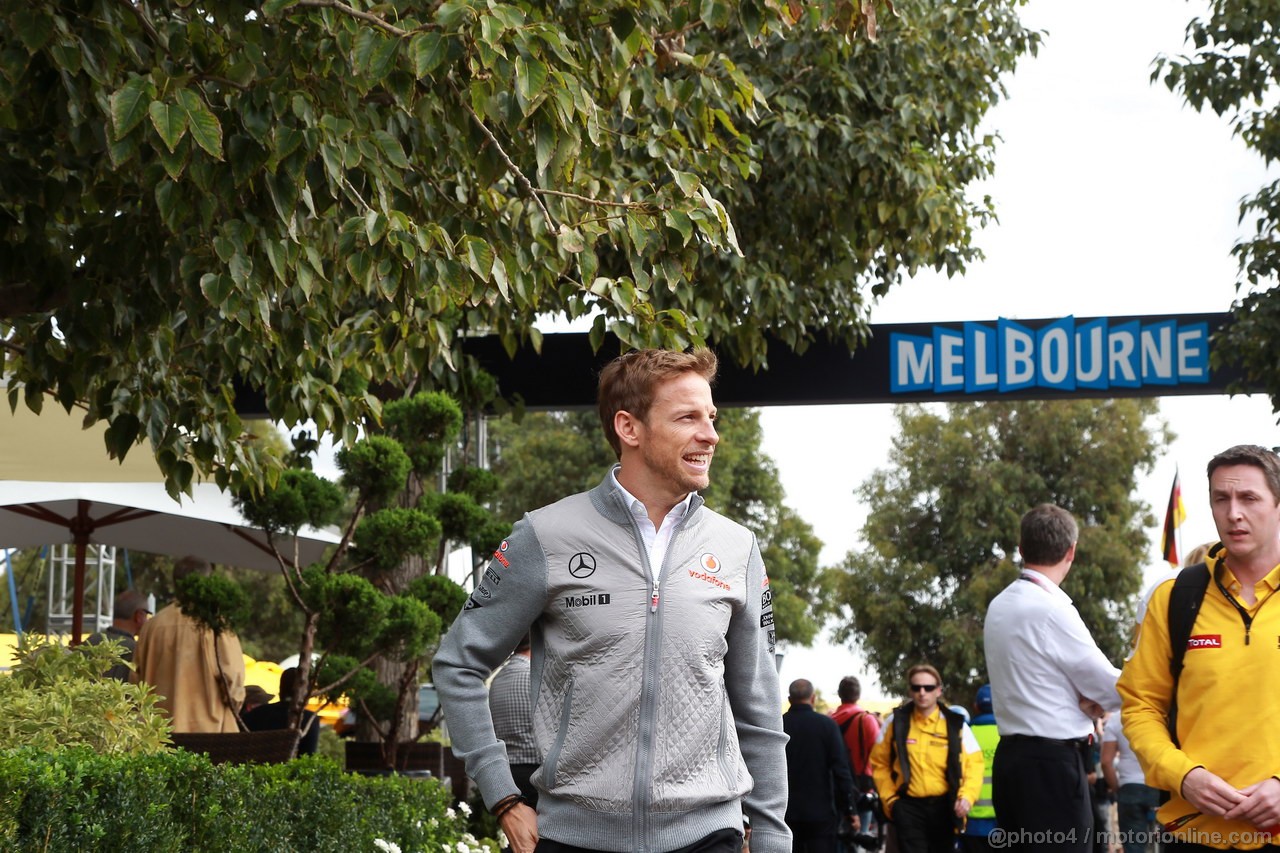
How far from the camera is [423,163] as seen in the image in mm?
6801

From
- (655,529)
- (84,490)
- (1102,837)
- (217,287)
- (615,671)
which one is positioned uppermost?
(217,287)

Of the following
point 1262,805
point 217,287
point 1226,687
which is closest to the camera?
point 1262,805

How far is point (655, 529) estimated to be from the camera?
356 cm

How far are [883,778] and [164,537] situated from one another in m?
6.54

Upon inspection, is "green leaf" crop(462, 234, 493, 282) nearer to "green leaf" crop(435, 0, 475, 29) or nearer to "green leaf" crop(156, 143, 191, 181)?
"green leaf" crop(435, 0, 475, 29)

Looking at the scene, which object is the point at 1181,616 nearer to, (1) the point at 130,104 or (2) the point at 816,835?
(1) the point at 130,104

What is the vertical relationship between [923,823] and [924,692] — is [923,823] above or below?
below

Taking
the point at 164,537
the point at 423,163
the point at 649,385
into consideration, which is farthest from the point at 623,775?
the point at 164,537

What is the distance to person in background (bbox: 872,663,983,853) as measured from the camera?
10.4 m

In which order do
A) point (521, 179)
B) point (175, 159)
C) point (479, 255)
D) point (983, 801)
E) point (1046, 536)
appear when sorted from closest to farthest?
point (175, 159)
point (479, 255)
point (521, 179)
point (1046, 536)
point (983, 801)

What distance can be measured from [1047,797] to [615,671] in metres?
3.04

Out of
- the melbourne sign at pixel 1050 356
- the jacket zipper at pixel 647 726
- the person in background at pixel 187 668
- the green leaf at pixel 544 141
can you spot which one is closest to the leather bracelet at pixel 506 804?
the jacket zipper at pixel 647 726

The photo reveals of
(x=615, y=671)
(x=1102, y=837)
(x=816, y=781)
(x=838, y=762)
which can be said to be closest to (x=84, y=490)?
(x=816, y=781)

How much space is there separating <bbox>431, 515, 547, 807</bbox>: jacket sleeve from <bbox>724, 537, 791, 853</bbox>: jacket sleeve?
493mm
